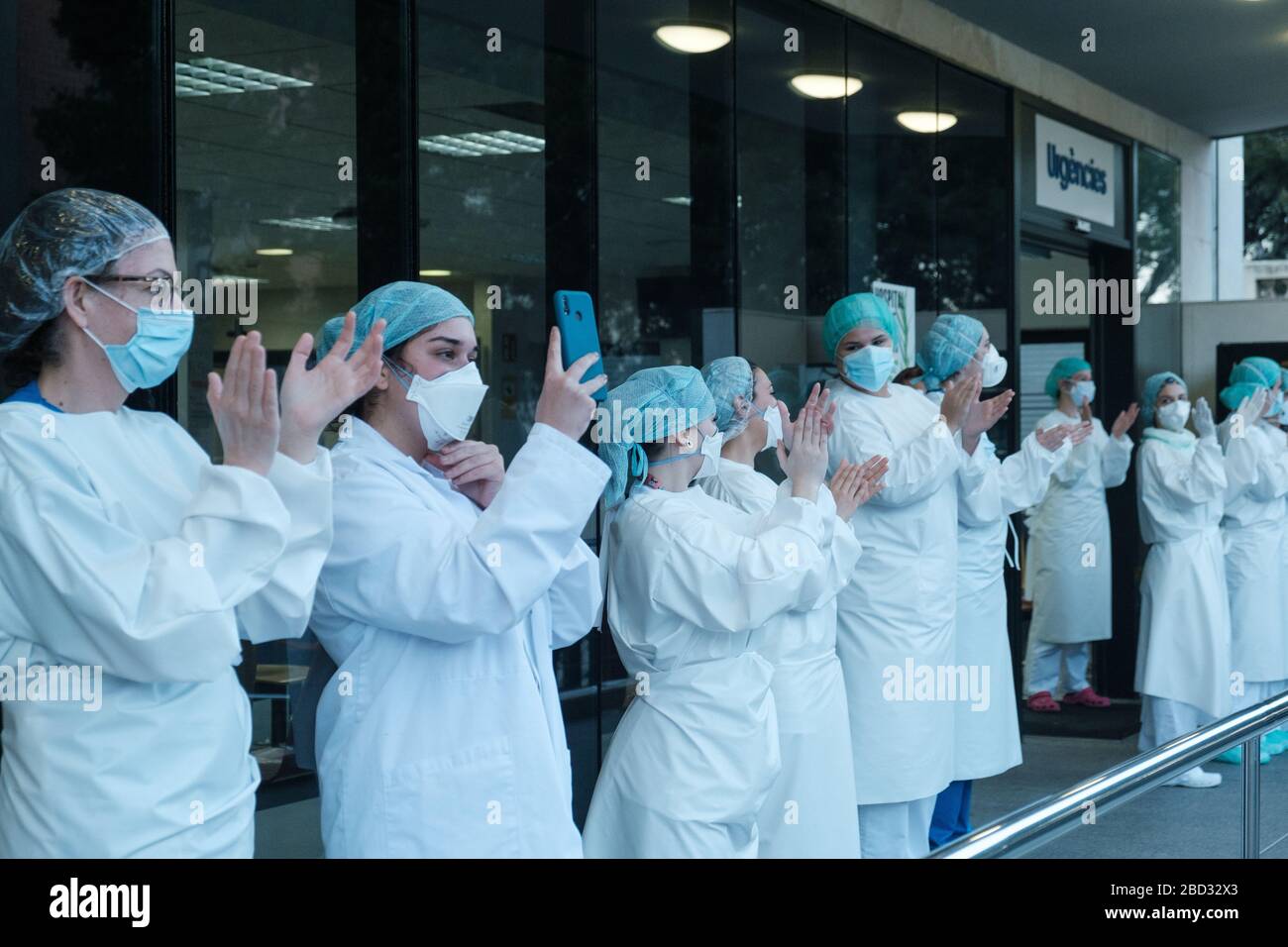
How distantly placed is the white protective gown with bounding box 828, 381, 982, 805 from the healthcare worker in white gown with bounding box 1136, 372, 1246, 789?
228 centimetres

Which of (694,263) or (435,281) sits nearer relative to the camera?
(435,281)

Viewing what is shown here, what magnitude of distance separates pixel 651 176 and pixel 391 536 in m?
3.00

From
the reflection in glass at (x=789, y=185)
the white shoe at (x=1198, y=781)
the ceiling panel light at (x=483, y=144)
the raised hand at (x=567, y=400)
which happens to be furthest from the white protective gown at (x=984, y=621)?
the raised hand at (x=567, y=400)

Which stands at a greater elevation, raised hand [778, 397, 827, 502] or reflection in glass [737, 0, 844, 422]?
reflection in glass [737, 0, 844, 422]

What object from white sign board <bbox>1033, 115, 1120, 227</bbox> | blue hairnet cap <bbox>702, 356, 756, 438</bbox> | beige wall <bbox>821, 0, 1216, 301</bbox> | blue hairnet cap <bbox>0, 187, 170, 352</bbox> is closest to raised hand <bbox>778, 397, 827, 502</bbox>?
blue hairnet cap <bbox>702, 356, 756, 438</bbox>

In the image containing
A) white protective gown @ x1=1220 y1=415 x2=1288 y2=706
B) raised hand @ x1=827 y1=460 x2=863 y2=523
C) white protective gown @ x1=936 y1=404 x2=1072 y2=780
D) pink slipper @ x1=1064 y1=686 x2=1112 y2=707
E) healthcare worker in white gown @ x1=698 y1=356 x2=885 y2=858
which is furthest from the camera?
pink slipper @ x1=1064 y1=686 x2=1112 y2=707

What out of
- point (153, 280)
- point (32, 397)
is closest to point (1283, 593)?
point (153, 280)

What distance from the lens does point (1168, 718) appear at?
20.7ft

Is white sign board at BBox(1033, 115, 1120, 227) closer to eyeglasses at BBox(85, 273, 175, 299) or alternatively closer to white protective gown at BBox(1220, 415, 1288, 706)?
white protective gown at BBox(1220, 415, 1288, 706)

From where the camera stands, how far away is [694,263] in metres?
5.12

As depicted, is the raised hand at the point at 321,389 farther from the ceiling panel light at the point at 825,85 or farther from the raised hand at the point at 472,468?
the ceiling panel light at the point at 825,85

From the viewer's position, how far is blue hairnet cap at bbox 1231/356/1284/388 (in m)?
7.15
